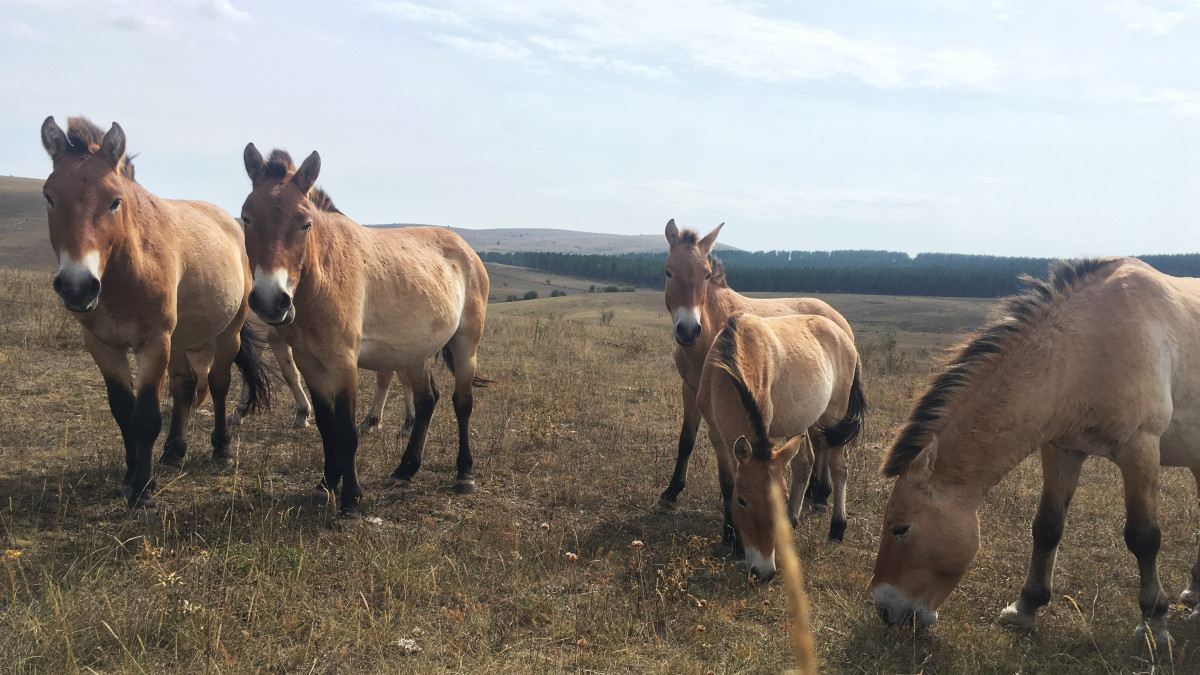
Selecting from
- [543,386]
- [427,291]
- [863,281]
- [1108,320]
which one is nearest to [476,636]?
[427,291]

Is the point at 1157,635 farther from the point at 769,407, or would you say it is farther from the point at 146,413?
the point at 146,413

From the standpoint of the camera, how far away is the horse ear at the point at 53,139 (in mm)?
4477

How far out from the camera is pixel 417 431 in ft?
22.2

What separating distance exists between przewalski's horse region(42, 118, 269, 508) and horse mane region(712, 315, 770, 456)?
430 centimetres

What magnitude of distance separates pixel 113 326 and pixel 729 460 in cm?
487

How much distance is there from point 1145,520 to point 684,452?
142 inches

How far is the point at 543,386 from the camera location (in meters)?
10.7

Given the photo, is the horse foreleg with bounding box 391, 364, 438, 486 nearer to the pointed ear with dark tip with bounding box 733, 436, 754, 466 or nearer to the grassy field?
the grassy field

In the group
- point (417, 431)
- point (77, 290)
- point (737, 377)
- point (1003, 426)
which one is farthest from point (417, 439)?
point (1003, 426)

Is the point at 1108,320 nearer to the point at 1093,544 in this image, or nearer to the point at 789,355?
the point at 789,355

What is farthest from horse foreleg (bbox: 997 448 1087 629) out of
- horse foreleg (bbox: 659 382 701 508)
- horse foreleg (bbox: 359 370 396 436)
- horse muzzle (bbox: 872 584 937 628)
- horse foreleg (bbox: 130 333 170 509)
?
horse foreleg (bbox: 359 370 396 436)

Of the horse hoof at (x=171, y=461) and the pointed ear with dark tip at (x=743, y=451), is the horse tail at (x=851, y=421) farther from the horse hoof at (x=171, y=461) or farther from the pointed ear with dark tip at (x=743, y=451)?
the horse hoof at (x=171, y=461)

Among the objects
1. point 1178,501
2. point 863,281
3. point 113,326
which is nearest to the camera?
point 113,326

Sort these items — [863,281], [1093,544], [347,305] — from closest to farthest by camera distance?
1. [347,305]
2. [1093,544]
3. [863,281]
